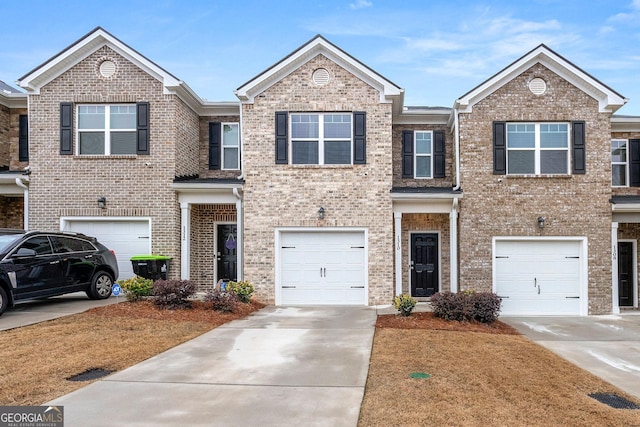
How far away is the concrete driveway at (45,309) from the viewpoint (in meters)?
9.48

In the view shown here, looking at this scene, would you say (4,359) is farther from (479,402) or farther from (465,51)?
(465,51)

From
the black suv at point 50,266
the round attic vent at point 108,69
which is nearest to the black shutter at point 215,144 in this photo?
the round attic vent at point 108,69

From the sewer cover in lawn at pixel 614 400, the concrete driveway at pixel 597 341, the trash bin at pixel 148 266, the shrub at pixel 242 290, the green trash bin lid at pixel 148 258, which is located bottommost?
the concrete driveway at pixel 597 341

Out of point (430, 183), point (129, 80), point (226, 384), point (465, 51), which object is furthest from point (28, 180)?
point (465, 51)

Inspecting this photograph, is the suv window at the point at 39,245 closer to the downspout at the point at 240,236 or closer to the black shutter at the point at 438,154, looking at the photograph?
the downspout at the point at 240,236

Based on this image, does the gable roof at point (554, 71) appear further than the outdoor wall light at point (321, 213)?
No

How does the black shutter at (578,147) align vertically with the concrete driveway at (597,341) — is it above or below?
above

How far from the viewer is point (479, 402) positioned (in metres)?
5.27

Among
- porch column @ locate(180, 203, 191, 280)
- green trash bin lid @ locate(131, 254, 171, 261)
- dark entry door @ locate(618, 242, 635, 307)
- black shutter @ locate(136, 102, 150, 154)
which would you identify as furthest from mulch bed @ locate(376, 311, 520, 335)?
black shutter @ locate(136, 102, 150, 154)

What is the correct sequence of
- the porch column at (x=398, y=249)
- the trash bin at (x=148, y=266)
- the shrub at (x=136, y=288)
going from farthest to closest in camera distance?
the porch column at (x=398, y=249) < the trash bin at (x=148, y=266) < the shrub at (x=136, y=288)

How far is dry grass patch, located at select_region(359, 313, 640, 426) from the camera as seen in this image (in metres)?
4.87

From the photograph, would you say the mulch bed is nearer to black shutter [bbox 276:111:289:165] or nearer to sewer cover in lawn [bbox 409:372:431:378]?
sewer cover in lawn [bbox 409:372:431:378]

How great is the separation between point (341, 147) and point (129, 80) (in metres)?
6.31

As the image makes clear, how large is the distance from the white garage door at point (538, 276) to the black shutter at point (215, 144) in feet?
29.1
